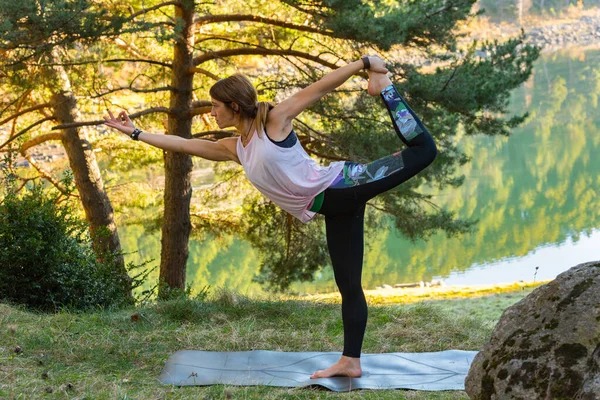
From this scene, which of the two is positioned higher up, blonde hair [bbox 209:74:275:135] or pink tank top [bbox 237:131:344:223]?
blonde hair [bbox 209:74:275:135]

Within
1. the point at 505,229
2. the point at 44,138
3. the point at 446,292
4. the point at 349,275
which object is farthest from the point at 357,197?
the point at 505,229

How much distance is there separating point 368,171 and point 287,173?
382 mm

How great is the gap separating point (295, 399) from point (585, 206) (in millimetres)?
18840

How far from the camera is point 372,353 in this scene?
4.32m

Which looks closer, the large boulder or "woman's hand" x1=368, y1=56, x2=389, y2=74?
the large boulder

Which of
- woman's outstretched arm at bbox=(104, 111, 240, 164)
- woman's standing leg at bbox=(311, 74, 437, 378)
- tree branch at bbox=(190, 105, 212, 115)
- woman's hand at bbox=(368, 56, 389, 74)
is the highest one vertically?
tree branch at bbox=(190, 105, 212, 115)

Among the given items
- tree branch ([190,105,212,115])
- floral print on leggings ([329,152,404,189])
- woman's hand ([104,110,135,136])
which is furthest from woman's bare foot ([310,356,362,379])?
tree branch ([190,105,212,115])

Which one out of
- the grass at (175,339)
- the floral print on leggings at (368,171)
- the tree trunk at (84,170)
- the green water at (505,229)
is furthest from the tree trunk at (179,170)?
the floral print on leggings at (368,171)

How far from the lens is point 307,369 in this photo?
394 cm

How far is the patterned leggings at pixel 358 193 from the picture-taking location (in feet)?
10.7

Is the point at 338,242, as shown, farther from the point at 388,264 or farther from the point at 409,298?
the point at 388,264

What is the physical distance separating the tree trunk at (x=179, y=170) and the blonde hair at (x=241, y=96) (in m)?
5.54

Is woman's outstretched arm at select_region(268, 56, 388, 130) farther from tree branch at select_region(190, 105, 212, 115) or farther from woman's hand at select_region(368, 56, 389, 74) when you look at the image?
tree branch at select_region(190, 105, 212, 115)

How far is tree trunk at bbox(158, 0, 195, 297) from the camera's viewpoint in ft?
29.3
